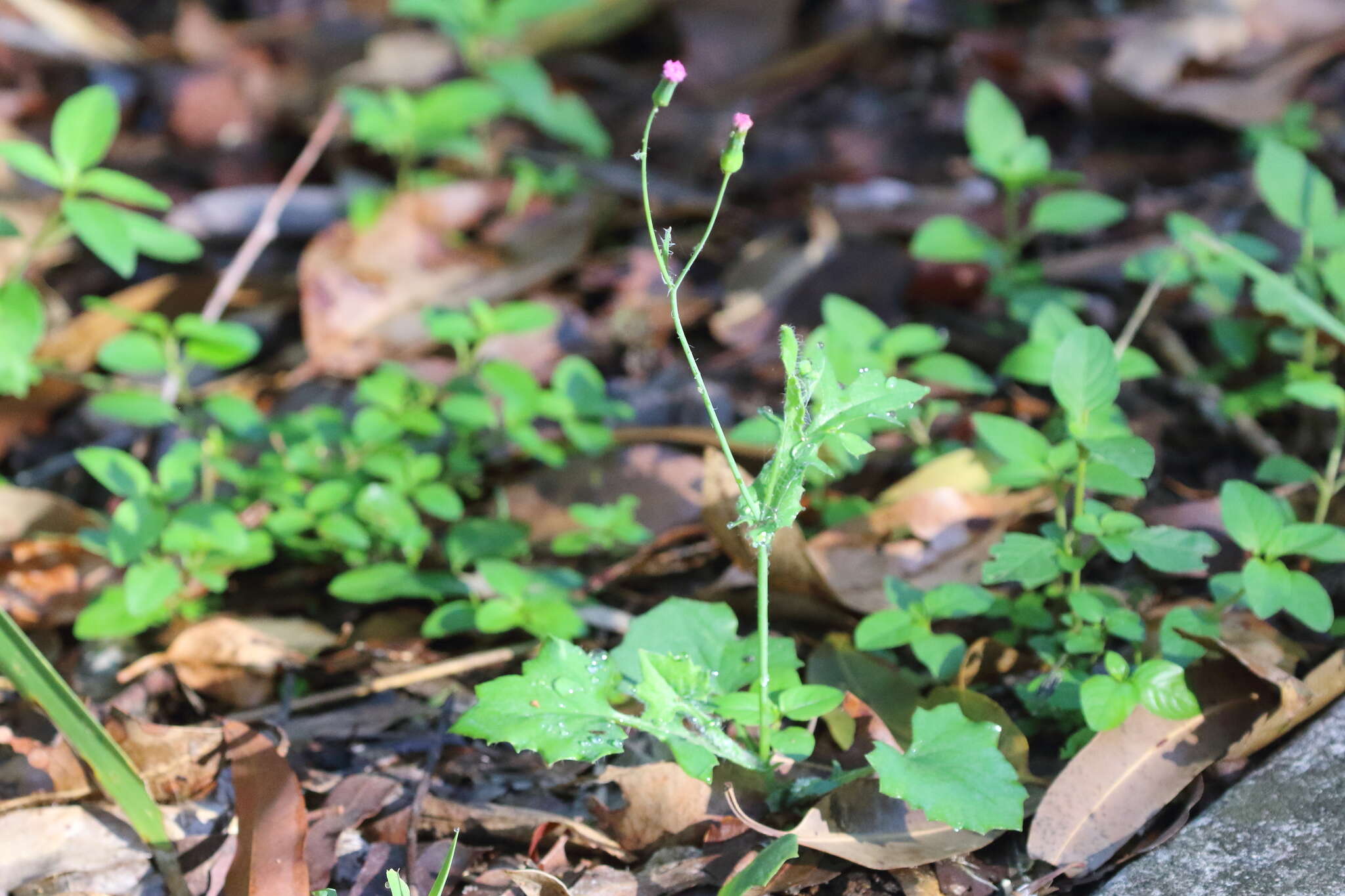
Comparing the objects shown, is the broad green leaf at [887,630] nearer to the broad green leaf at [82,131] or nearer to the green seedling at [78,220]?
the green seedling at [78,220]

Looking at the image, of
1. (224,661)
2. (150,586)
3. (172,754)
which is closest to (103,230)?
(150,586)

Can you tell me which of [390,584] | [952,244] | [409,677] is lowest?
[409,677]

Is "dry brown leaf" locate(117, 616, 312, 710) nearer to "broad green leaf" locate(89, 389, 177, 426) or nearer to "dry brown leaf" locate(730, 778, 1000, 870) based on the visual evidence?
"broad green leaf" locate(89, 389, 177, 426)

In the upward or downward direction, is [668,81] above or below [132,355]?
above

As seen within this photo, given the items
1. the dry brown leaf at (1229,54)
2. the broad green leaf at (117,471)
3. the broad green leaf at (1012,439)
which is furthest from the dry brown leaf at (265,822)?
the dry brown leaf at (1229,54)

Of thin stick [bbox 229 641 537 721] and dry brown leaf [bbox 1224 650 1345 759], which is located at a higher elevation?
dry brown leaf [bbox 1224 650 1345 759]

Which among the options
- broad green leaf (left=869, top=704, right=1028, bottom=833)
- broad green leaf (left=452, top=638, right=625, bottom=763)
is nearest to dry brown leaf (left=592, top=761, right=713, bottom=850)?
broad green leaf (left=452, top=638, right=625, bottom=763)

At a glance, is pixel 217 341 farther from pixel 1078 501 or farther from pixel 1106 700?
pixel 1106 700
